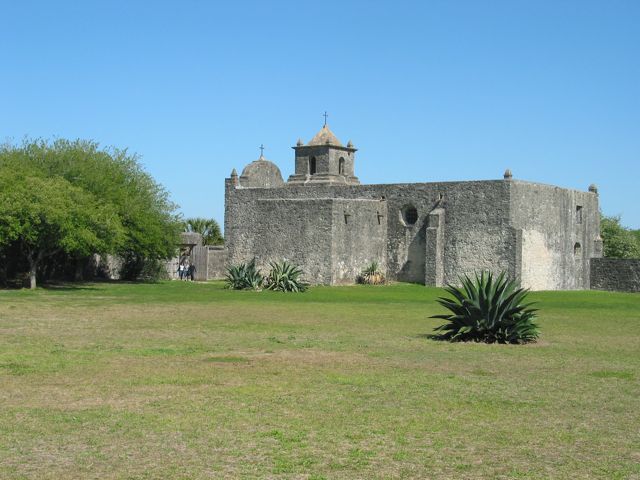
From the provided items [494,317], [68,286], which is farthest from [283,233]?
[494,317]

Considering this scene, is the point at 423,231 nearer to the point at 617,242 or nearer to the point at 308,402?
the point at 617,242

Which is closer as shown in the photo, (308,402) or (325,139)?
(308,402)

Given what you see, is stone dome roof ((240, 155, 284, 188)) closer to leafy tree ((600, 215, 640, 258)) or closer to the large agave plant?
leafy tree ((600, 215, 640, 258))

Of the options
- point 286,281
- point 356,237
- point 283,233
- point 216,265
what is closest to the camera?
point 286,281

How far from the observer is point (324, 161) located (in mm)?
50438

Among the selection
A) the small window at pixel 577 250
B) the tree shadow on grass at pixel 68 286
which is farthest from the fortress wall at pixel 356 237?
the tree shadow on grass at pixel 68 286

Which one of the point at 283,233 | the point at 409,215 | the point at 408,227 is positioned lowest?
the point at 283,233

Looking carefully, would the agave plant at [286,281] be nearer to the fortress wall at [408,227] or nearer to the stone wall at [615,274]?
the fortress wall at [408,227]

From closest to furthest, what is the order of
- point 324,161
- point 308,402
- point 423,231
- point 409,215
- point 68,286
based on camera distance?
point 308,402 → point 68,286 → point 423,231 → point 409,215 → point 324,161

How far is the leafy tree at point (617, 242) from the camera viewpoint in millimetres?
61531

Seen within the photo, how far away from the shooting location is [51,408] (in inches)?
414

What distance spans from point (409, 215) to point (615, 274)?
447 inches

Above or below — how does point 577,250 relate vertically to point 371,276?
above

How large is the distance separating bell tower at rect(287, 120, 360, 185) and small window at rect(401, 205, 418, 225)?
6.48 meters
